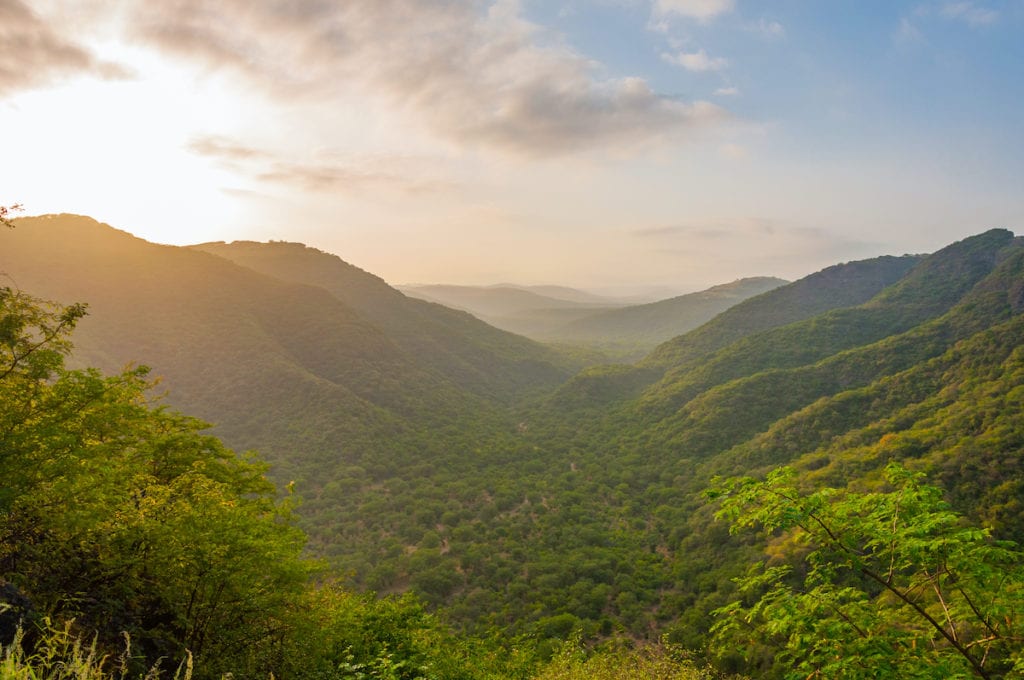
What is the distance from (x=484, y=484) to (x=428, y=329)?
78491 millimetres

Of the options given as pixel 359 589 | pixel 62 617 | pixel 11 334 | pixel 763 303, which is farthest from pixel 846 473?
pixel 763 303

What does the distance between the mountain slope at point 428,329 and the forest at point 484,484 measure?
1633mm

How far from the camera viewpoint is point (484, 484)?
56312 millimetres

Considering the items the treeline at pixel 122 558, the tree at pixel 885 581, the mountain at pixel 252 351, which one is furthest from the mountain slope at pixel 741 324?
the tree at pixel 885 581

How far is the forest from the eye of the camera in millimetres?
9383

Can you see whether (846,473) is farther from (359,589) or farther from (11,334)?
(11,334)

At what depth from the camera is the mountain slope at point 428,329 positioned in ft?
370

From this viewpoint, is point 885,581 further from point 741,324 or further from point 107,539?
point 741,324

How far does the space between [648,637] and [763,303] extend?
405ft

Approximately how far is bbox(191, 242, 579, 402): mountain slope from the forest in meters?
1.63

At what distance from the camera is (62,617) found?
35.1 ft

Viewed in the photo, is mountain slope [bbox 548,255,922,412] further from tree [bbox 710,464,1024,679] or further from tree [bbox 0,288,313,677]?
tree [bbox 710,464,1024,679]

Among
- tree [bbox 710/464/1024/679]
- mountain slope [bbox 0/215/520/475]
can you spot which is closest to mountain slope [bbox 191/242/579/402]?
mountain slope [bbox 0/215/520/475]

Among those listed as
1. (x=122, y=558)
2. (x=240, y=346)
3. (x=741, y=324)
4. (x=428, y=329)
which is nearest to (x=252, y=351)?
(x=240, y=346)
